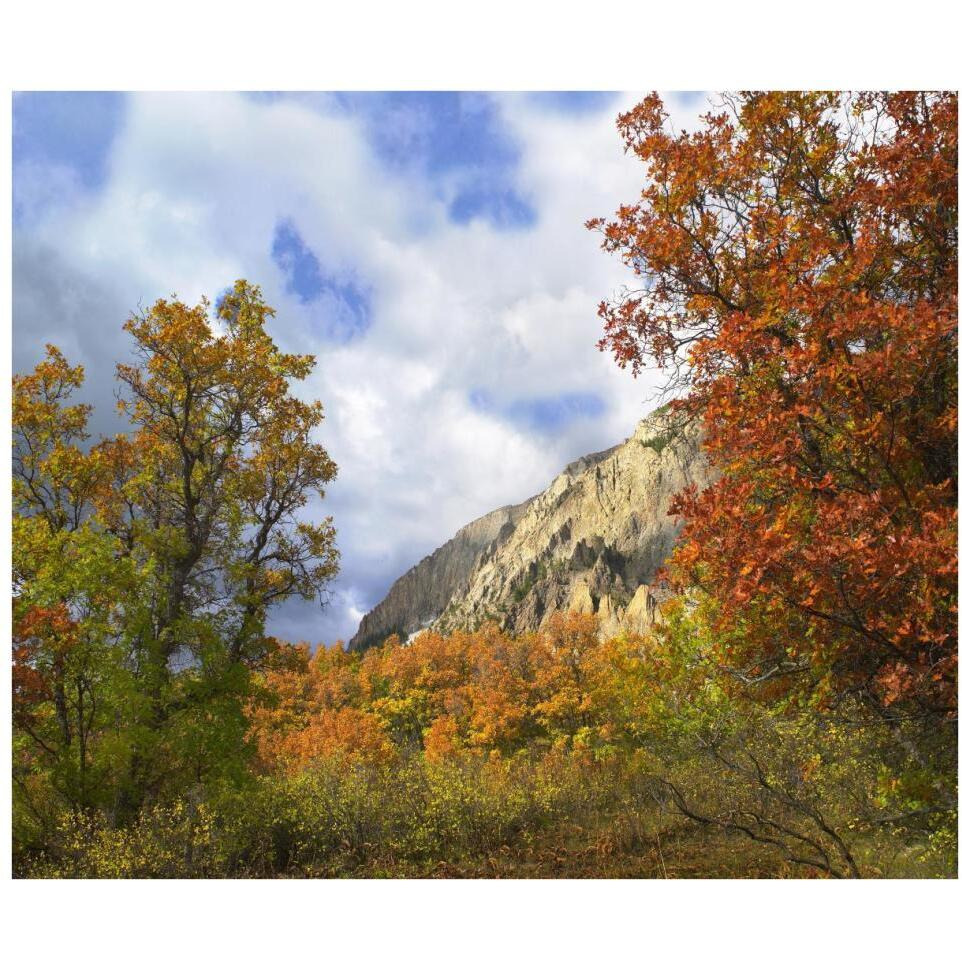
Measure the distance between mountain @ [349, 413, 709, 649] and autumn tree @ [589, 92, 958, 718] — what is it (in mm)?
47878

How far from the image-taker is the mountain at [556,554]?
75.5m

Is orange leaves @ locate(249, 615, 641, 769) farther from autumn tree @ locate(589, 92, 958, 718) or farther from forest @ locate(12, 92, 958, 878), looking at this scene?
autumn tree @ locate(589, 92, 958, 718)

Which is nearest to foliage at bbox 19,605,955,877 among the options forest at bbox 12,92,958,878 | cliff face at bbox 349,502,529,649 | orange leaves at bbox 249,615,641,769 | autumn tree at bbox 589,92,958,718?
forest at bbox 12,92,958,878

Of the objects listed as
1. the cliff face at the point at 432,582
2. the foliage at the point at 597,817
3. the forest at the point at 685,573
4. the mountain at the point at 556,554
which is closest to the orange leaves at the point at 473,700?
the foliage at the point at 597,817

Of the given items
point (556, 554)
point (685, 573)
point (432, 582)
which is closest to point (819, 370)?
→ point (685, 573)

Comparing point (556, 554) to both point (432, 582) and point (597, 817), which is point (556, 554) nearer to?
point (432, 582)

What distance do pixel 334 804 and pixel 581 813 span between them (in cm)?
317

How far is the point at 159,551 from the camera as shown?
846 cm

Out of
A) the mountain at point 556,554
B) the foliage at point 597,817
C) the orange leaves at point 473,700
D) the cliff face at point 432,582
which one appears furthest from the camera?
the cliff face at point 432,582

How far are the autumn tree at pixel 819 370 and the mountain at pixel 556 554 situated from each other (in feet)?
157

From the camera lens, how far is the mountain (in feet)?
248

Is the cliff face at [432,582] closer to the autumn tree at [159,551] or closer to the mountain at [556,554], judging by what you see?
the mountain at [556,554]

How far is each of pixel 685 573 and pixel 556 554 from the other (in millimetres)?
93074

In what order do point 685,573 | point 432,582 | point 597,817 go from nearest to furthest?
point 685,573
point 597,817
point 432,582
